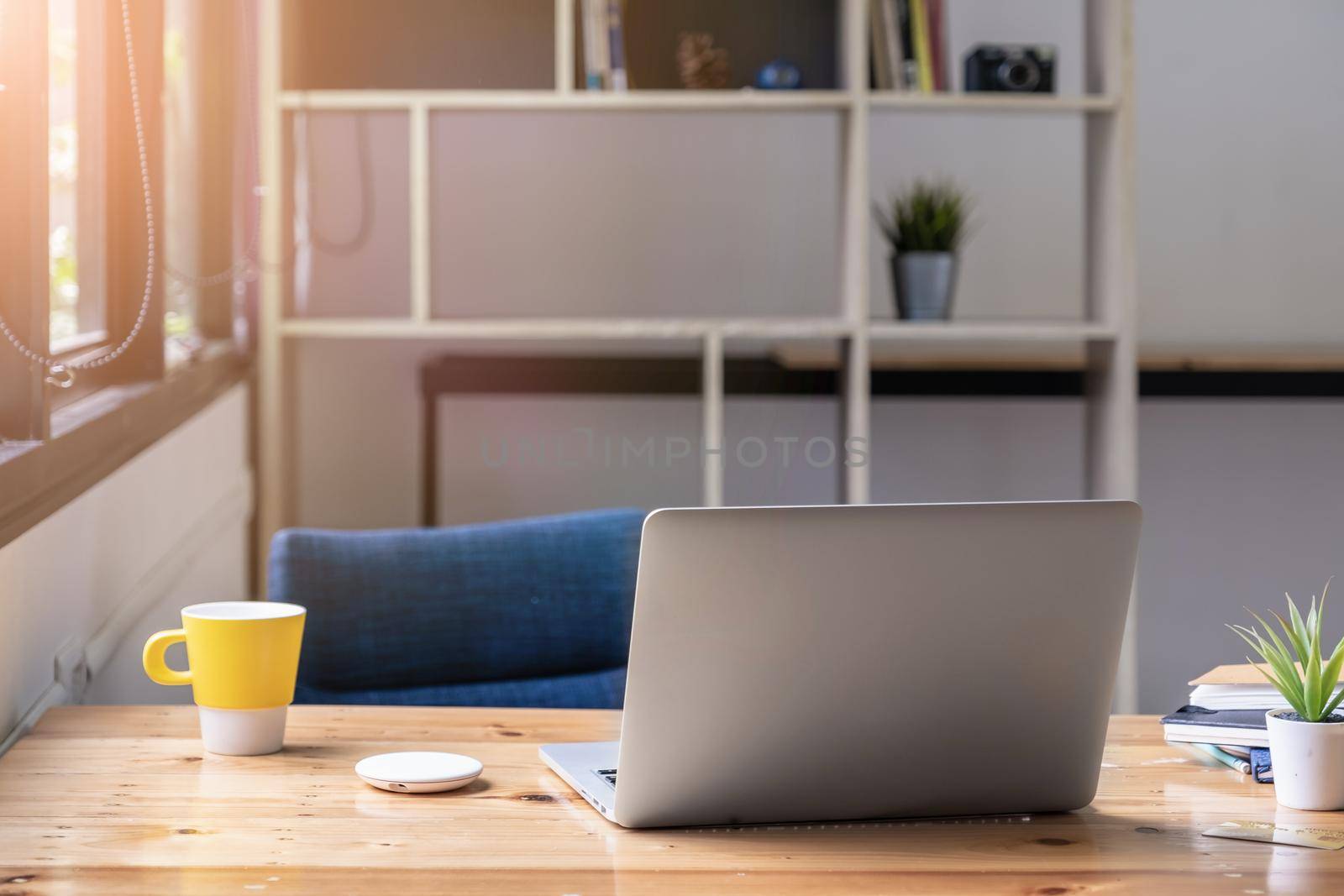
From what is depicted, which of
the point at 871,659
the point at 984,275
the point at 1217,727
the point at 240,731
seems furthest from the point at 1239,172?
the point at 240,731

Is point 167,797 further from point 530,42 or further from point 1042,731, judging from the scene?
point 530,42

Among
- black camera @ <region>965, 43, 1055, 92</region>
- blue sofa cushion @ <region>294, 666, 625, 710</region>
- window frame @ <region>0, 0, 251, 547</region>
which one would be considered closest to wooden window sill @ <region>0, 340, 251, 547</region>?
window frame @ <region>0, 0, 251, 547</region>

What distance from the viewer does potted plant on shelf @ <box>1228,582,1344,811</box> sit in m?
0.89

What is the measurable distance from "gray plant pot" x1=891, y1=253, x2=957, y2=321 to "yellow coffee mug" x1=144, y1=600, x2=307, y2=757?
181cm

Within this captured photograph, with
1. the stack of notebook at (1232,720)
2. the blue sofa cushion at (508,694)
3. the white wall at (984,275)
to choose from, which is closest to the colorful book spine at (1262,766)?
the stack of notebook at (1232,720)

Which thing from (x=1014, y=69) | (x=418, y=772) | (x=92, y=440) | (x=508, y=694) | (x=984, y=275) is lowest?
(x=508, y=694)

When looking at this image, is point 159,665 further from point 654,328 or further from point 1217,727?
point 654,328

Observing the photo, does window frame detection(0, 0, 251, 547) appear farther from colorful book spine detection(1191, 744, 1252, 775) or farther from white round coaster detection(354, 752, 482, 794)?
colorful book spine detection(1191, 744, 1252, 775)

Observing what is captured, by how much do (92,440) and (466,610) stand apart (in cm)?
41

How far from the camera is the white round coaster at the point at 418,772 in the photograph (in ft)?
2.97

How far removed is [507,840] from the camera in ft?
2.67

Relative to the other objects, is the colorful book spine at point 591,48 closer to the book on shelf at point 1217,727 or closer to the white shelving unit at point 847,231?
the white shelving unit at point 847,231

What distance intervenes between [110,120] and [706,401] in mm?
1145

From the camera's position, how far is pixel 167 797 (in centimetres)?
88
